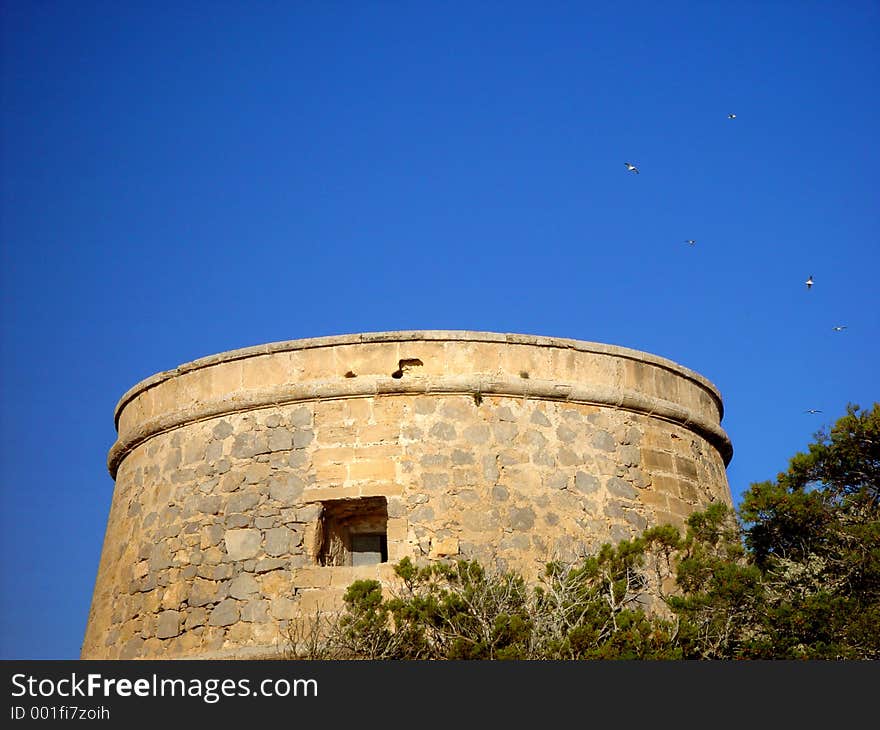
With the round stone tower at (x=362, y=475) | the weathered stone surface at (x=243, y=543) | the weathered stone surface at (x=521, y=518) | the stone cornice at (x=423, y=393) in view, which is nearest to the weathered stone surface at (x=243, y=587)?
the round stone tower at (x=362, y=475)

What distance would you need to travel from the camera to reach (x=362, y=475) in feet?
29.0

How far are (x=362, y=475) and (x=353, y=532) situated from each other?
1.91 feet

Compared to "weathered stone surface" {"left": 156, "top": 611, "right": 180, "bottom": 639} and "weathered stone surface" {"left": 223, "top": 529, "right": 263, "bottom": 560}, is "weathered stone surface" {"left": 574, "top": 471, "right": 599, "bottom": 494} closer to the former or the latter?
"weathered stone surface" {"left": 223, "top": 529, "right": 263, "bottom": 560}

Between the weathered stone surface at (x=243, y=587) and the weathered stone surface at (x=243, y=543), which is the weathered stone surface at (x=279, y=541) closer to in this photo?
the weathered stone surface at (x=243, y=543)

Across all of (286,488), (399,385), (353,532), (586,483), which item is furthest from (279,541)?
(586,483)

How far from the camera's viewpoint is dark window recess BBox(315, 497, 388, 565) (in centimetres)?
884

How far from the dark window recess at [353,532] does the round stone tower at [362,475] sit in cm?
2

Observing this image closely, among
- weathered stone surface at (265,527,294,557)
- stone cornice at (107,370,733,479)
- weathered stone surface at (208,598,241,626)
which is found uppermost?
stone cornice at (107,370,733,479)

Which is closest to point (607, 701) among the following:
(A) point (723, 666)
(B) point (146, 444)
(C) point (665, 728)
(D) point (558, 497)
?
(C) point (665, 728)

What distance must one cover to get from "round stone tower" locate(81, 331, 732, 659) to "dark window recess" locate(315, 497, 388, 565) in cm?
2

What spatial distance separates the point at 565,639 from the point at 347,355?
9.93 feet

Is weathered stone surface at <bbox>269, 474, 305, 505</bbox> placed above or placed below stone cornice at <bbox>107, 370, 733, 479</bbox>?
below

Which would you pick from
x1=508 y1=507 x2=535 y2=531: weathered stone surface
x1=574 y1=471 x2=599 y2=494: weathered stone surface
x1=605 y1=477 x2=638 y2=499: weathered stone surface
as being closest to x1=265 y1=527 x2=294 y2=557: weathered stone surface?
x1=508 y1=507 x2=535 y2=531: weathered stone surface

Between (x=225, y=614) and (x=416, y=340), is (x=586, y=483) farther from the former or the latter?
(x=225, y=614)
